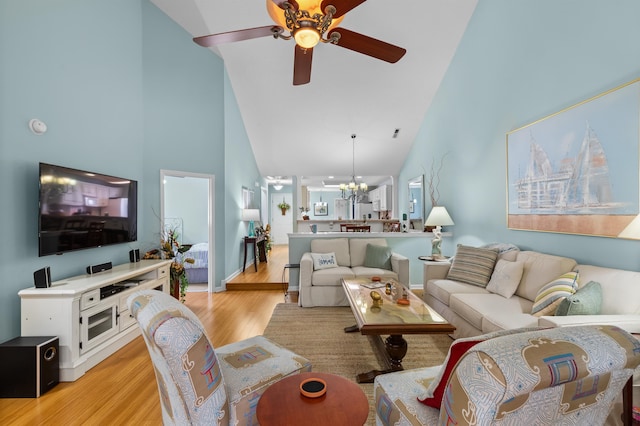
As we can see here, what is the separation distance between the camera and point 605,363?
0.83 meters

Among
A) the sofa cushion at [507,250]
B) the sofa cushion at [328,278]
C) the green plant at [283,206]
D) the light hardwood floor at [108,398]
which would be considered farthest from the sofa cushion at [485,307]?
the green plant at [283,206]

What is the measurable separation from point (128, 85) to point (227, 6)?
166 cm

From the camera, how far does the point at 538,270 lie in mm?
2779

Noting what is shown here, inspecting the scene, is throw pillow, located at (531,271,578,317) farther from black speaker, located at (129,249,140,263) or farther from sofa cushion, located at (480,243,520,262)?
black speaker, located at (129,249,140,263)

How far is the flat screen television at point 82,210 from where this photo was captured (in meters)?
2.61

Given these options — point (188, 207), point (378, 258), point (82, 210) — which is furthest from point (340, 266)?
point (188, 207)

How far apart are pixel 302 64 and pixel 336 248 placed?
280 cm

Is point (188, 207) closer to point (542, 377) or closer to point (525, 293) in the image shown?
point (525, 293)

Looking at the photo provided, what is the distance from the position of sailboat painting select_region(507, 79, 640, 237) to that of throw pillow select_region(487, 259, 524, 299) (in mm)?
520

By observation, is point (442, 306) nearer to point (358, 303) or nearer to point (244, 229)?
point (358, 303)

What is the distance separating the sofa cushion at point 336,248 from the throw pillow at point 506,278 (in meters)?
2.05

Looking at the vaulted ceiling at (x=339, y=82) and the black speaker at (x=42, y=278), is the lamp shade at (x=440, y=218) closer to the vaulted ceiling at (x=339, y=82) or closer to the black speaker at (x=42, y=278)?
→ the vaulted ceiling at (x=339, y=82)

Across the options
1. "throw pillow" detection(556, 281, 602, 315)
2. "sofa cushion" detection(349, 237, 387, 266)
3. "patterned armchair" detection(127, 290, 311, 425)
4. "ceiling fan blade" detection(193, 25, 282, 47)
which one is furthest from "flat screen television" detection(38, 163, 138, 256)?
"throw pillow" detection(556, 281, 602, 315)

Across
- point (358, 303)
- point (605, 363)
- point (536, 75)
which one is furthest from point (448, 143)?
point (605, 363)
